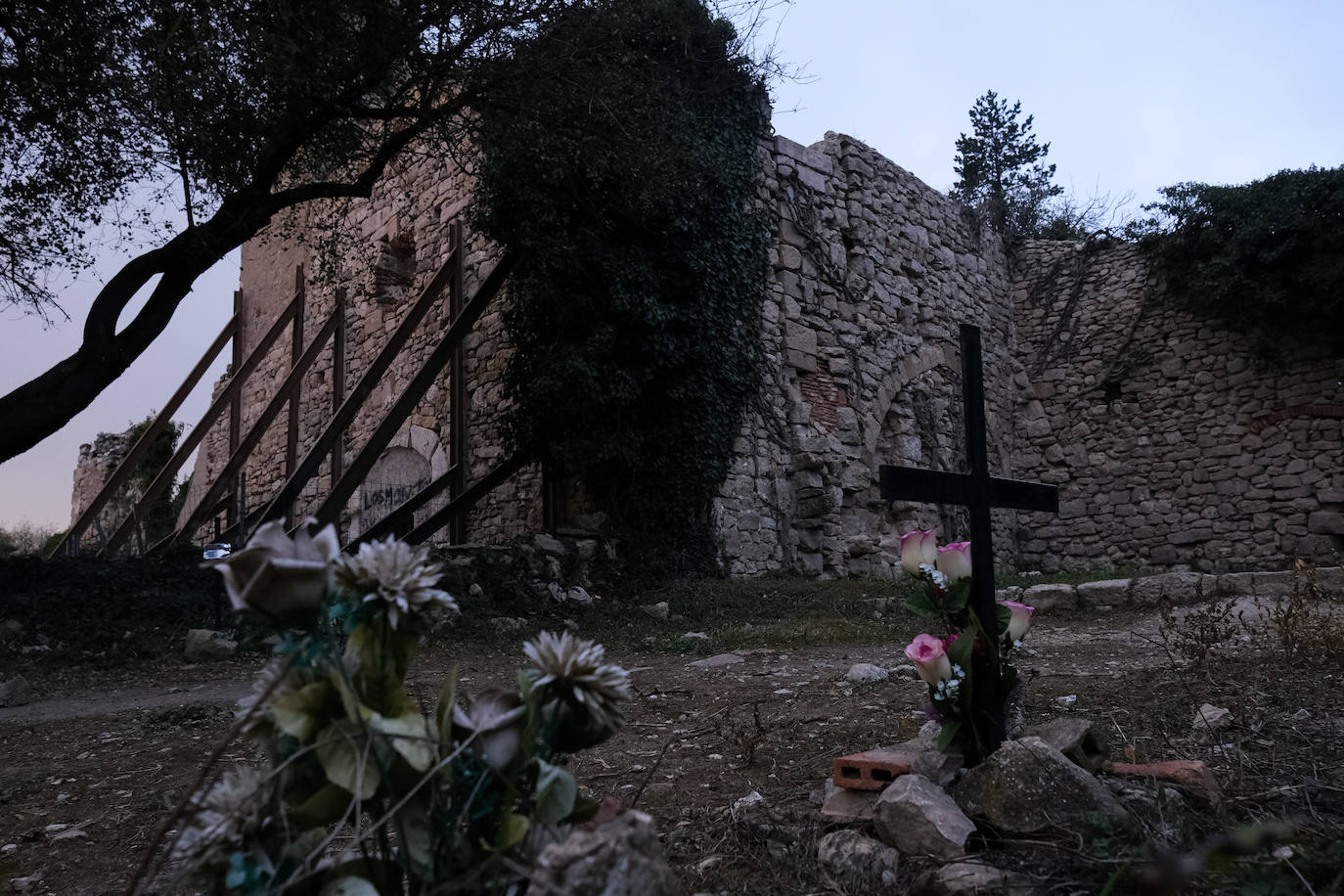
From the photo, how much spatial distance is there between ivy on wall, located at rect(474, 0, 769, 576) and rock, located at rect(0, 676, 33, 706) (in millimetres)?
4431

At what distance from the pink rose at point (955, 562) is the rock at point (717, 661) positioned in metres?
2.93

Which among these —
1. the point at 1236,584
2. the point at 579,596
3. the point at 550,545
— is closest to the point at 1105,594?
the point at 1236,584

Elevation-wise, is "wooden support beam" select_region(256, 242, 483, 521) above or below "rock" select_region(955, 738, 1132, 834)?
above

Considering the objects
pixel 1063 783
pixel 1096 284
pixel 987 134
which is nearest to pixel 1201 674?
pixel 1063 783

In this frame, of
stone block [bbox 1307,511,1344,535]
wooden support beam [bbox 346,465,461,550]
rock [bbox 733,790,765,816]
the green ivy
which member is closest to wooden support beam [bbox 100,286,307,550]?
wooden support beam [bbox 346,465,461,550]

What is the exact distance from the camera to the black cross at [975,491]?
2457 millimetres

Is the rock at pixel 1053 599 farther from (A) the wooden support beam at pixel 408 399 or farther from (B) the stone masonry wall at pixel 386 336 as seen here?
(A) the wooden support beam at pixel 408 399

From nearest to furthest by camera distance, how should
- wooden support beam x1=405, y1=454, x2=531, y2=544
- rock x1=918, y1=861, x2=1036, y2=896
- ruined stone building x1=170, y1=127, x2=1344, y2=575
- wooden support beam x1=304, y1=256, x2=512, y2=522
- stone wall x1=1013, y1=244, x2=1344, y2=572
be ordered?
rock x1=918, y1=861, x2=1036, y2=896 → wooden support beam x1=304, y1=256, x2=512, y2=522 → wooden support beam x1=405, y1=454, x2=531, y2=544 → ruined stone building x1=170, y1=127, x2=1344, y2=575 → stone wall x1=1013, y1=244, x2=1344, y2=572

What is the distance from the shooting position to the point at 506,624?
707cm

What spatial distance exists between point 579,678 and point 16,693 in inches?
218

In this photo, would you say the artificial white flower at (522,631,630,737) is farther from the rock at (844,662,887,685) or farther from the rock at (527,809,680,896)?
→ the rock at (844,662,887,685)

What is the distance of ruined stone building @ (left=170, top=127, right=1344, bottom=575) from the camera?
31.9 feet

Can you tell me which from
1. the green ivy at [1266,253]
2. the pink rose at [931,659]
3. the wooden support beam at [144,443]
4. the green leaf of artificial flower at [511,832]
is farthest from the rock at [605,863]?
the green ivy at [1266,253]

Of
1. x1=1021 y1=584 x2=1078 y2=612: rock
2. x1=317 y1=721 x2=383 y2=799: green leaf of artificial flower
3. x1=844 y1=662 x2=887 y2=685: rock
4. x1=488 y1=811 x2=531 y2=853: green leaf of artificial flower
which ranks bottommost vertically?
x1=1021 y1=584 x2=1078 y2=612: rock
